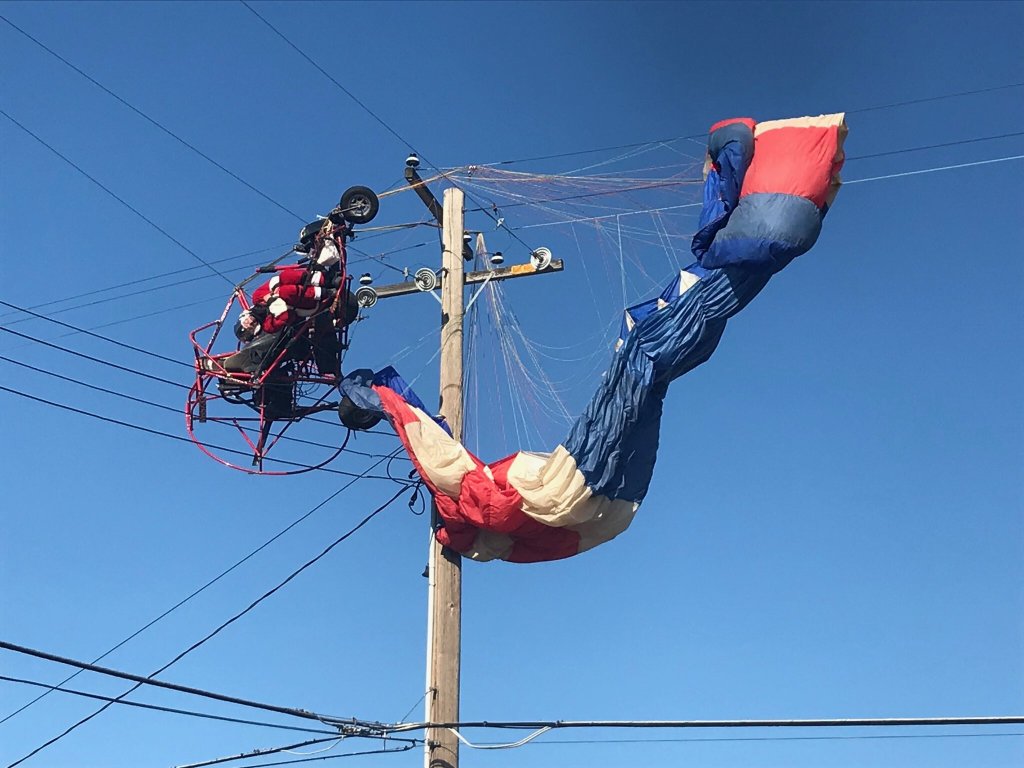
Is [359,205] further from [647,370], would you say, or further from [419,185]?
[647,370]

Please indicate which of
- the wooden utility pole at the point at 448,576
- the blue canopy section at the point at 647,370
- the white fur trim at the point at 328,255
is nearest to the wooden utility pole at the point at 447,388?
the wooden utility pole at the point at 448,576

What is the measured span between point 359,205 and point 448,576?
162 inches

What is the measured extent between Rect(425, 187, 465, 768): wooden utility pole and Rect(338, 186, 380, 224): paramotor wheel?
802 millimetres

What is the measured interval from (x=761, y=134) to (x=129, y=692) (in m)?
7.60

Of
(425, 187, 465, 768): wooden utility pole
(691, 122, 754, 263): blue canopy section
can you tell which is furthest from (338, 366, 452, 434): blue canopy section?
(691, 122, 754, 263): blue canopy section

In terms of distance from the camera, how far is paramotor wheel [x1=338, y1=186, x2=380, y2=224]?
47.4ft

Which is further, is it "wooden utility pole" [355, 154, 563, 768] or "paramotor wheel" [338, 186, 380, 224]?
"paramotor wheel" [338, 186, 380, 224]

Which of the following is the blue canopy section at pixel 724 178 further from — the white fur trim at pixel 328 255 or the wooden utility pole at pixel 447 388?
the white fur trim at pixel 328 255

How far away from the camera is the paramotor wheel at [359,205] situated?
14.5m

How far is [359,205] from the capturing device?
571 inches

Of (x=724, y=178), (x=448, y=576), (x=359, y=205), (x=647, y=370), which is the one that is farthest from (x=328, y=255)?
(x=724, y=178)

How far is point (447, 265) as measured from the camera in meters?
14.6

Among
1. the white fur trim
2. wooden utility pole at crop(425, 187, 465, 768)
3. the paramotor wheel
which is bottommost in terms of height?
wooden utility pole at crop(425, 187, 465, 768)

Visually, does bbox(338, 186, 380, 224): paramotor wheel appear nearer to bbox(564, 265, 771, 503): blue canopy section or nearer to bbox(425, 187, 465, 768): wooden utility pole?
→ bbox(425, 187, 465, 768): wooden utility pole
